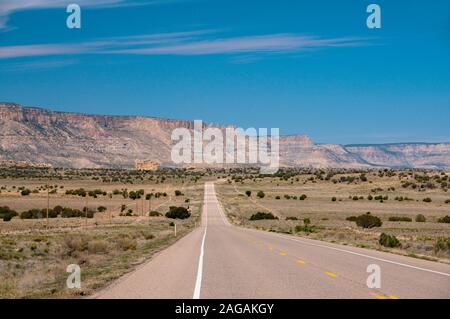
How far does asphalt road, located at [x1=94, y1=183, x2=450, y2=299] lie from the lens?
41.0 ft

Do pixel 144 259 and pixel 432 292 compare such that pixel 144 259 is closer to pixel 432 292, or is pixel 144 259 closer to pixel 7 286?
pixel 7 286

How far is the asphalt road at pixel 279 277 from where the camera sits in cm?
1251

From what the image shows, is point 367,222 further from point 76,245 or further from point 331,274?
point 331,274

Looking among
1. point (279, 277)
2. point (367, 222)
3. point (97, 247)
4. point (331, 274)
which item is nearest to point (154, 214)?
point (367, 222)

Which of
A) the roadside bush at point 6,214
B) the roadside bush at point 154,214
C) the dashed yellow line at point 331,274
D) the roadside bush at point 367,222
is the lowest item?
the roadside bush at point 154,214

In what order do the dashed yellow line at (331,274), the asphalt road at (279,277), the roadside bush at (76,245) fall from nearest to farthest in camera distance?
the asphalt road at (279,277) → the dashed yellow line at (331,274) → the roadside bush at (76,245)

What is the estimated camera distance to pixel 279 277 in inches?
597

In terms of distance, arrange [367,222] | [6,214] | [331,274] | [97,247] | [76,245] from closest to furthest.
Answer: [331,274], [97,247], [76,245], [367,222], [6,214]

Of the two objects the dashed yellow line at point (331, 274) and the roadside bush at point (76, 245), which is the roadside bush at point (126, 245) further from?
the dashed yellow line at point (331, 274)

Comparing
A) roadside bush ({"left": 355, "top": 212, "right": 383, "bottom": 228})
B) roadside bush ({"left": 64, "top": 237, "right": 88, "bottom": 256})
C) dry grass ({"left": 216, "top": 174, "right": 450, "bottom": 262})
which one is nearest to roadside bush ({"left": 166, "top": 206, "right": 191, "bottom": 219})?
dry grass ({"left": 216, "top": 174, "right": 450, "bottom": 262})

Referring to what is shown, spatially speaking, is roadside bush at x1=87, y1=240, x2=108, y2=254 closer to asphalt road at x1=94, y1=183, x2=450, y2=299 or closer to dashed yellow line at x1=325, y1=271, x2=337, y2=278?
asphalt road at x1=94, y1=183, x2=450, y2=299

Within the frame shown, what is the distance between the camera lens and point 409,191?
4304 inches

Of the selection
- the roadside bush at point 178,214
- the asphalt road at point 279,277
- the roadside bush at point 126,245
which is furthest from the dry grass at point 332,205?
the asphalt road at point 279,277
